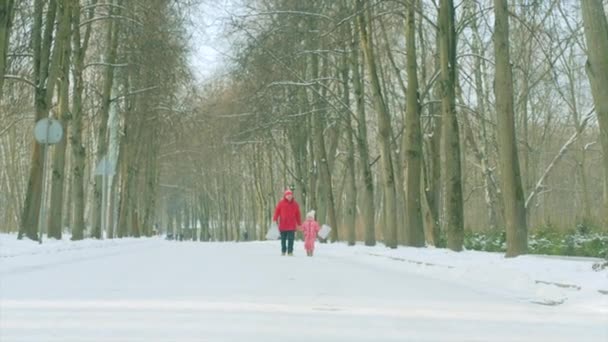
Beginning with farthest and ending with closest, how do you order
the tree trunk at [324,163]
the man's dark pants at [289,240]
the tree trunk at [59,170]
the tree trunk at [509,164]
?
the tree trunk at [324,163] < the tree trunk at [59,170] < the man's dark pants at [289,240] < the tree trunk at [509,164]

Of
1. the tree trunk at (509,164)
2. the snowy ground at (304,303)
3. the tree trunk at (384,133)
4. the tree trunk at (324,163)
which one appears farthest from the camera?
the tree trunk at (324,163)

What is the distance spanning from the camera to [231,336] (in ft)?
19.8

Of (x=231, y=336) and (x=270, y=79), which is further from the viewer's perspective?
(x=270, y=79)

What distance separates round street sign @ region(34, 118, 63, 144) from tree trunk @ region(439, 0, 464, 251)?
31.3 feet

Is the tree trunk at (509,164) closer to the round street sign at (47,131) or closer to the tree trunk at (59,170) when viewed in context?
the round street sign at (47,131)

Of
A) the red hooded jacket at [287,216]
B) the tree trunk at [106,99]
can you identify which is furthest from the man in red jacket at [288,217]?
the tree trunk at [106,99]

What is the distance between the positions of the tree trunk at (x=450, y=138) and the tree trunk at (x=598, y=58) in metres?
6.79

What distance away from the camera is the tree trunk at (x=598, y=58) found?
12.1 m

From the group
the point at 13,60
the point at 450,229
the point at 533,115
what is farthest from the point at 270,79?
the point at 533,115

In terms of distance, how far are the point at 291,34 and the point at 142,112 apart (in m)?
15.6

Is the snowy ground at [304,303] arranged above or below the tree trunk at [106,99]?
below

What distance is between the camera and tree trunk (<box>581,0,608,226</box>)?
1212 cm

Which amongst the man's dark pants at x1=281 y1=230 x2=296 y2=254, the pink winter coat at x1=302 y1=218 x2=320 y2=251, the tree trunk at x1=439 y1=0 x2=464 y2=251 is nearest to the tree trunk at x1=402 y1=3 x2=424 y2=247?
the tree trunk at x1=439 y1=0 x2=464 y2=251

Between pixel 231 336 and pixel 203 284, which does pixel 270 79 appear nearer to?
pixel 203 284
